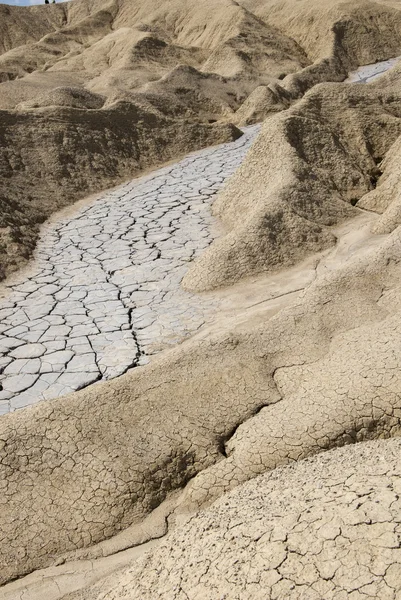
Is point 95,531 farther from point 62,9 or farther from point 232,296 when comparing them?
point 62,9

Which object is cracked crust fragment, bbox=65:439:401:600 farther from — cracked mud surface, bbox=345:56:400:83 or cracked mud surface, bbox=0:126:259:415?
cracked mud surface, bbox=345:56:400:83

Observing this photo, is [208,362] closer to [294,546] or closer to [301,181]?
[294,546]

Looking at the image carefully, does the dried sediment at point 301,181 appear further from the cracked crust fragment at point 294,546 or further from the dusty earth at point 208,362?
the cracked crust fragment at point 294,546

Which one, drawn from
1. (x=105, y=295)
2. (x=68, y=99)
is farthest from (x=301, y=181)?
(x=68, y=99)

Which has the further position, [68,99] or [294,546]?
[68,99]

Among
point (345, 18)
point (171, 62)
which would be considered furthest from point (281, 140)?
point (345, 18)

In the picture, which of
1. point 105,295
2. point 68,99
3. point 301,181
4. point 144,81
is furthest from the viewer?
point 144,81

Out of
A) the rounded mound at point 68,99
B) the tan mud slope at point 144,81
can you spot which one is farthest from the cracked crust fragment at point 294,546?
the rounded mound at point 68,99
